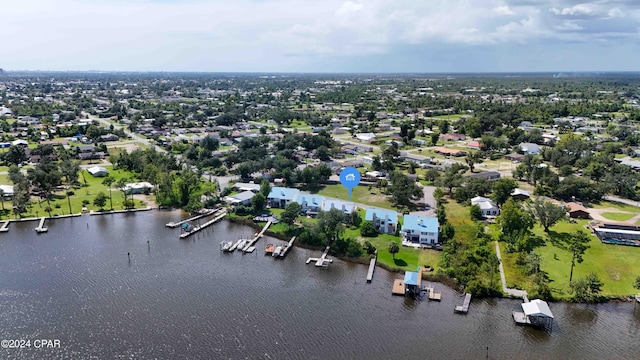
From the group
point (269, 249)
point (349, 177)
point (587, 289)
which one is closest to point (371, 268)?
point (269, 249)

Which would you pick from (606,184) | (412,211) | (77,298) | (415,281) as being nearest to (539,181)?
(606,184)

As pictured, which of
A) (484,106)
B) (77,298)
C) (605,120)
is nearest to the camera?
(77,298)

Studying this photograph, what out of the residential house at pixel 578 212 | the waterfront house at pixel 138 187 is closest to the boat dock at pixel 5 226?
the waterfront house at pixel 138 187

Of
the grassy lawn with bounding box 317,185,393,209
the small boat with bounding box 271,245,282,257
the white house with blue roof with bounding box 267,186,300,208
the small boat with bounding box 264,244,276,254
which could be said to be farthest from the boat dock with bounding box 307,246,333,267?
the grassy lawn with bounding box 317,185,393,209

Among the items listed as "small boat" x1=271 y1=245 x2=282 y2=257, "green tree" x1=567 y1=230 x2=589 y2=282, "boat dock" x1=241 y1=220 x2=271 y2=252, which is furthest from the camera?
"boat dock" x1=241 y1=220 x2=271 y2=252

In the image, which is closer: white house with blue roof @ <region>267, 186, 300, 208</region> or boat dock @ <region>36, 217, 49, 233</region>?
boat dock @ <region>36, 217, 49, 233</region>

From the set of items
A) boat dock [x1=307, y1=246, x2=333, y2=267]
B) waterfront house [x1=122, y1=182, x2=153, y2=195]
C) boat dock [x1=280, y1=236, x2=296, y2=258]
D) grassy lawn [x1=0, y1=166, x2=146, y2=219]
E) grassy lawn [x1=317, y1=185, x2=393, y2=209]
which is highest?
waterfront house [x1=122, y1=182, x2=153, y2=195]

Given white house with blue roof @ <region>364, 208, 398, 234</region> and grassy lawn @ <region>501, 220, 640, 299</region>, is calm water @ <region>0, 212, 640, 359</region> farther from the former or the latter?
white house with blue roof @ <region>364, 208, 398, 234</region>

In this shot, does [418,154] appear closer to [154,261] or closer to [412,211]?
[412,211]
